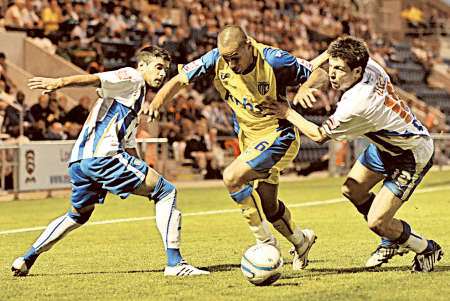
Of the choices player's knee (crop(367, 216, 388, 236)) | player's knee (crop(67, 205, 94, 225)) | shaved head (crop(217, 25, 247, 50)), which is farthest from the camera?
player's knee (crop(67, 205, 94, 225))

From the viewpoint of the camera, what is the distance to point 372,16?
1834 inches

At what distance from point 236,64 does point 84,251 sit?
3.66 m

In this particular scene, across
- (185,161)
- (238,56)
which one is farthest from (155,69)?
(185,161)

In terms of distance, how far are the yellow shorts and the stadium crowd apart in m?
12.2

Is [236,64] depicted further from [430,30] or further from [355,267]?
[430,30]

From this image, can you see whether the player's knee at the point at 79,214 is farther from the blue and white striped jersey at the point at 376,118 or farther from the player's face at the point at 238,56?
the blue and white striped jersey at the point at 376,118

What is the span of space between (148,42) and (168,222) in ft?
62.9

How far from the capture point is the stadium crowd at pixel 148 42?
873 inches

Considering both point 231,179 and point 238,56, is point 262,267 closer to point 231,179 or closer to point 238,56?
point 231,179

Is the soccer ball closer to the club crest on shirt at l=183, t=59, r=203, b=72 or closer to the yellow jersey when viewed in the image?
the yellow jersey

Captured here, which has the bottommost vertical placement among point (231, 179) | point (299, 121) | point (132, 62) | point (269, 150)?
point (132, 62)

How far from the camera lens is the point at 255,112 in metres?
9.41

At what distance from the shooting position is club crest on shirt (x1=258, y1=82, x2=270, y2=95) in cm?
918


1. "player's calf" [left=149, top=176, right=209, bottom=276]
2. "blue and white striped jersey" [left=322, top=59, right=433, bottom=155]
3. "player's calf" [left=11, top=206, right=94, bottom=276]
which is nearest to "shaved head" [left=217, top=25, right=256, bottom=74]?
"blue and white striped jersey" [left=322, top=59, right=433, bottom=155]
